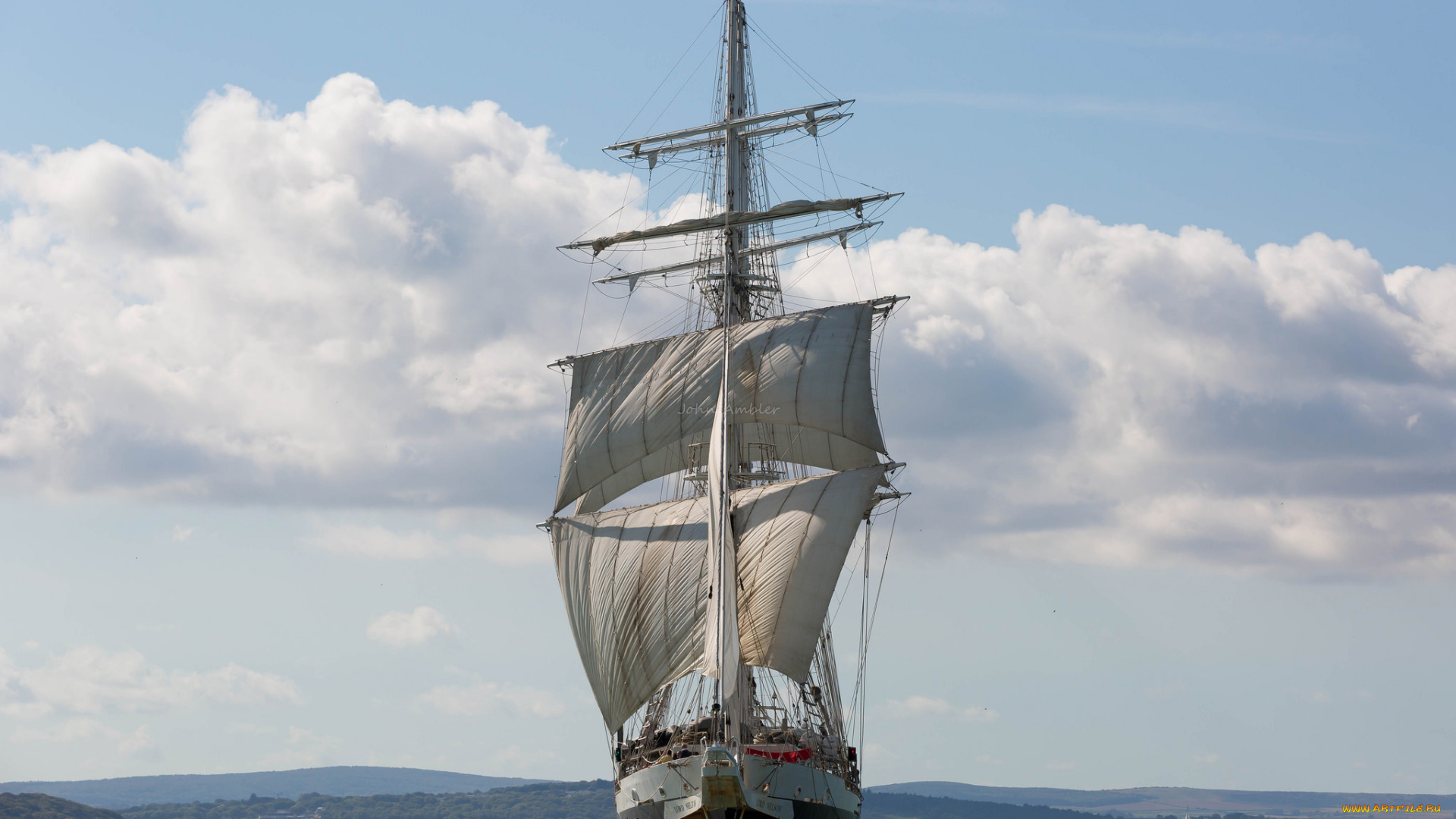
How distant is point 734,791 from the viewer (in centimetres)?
6088

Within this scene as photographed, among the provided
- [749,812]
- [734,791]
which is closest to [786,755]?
[749,812]

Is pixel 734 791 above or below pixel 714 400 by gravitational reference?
below

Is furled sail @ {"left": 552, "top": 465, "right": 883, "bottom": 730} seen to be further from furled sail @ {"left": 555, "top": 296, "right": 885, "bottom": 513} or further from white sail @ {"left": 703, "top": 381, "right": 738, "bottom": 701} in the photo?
furled sail @ {"left": 555, "top": 296, "right": 885, "bottom": 513}

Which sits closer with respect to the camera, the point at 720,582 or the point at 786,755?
the point at 720,582

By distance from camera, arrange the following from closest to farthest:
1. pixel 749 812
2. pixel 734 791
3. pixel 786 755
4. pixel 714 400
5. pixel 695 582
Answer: pixel 734 791 → pixel 749 812 → pixel 786 755 → pixel 695 582 → pixel 714 400

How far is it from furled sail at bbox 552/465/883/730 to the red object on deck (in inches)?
155

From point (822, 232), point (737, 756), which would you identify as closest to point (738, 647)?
point (737, 756)

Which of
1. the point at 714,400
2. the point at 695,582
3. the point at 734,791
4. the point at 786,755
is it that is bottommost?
the point at 734,791

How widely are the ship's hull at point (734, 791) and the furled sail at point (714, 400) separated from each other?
707 inches

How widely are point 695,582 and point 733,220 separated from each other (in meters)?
20.3

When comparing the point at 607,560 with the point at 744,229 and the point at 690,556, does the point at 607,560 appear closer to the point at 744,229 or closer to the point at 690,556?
the point at 690,556

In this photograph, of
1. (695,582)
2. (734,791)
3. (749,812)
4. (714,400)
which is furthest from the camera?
(714,400)

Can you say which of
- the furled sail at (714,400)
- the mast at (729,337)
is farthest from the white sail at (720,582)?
the furled sail at (714,400)

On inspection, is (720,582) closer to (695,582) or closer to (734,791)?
(734,791)
